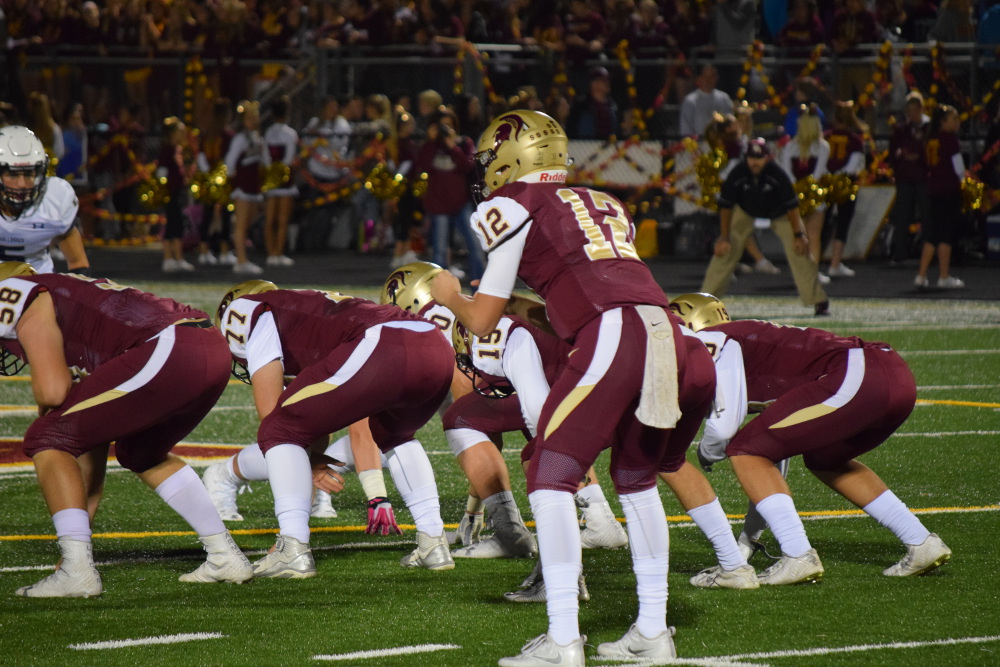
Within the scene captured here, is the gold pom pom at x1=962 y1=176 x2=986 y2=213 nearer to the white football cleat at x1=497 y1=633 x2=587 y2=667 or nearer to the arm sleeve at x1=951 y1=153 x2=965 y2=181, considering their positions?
the arm sleeve at x1=951 y1=153 x2=965 y2=181

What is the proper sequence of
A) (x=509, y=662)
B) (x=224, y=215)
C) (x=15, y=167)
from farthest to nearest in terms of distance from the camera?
1. (x=224, y=215)
2. (x=15, y=167)
3. (x=509, y=662)

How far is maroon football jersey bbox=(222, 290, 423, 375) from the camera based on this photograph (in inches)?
233

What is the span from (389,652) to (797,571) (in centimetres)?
171

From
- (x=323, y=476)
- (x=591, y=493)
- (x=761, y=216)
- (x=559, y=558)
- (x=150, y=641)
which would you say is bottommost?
(x=761, y=216)

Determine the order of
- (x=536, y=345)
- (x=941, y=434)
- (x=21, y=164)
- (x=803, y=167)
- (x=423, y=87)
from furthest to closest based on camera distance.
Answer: (x=423, y=87), (x=803, y=167), (x=941, y=434), (x=21, y=164), (x=536, y=345)

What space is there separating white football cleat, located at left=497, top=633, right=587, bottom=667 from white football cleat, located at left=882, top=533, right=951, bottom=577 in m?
1.77

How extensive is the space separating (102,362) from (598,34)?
16.6 m

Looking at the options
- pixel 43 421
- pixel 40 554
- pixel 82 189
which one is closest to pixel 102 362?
pixel 43 421

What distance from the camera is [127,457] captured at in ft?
19.1

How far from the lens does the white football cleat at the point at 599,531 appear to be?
655cm

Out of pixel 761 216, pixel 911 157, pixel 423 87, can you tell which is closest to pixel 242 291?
pixel 761 216

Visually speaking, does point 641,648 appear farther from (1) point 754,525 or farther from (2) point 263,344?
(2) point 263,344

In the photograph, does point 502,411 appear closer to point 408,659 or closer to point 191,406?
point 191,406

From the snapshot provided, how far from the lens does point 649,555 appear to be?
15.5ft
